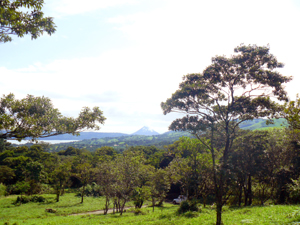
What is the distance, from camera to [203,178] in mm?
22781

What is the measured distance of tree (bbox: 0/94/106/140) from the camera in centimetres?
917

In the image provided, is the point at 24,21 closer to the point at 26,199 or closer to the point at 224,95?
the point at 224,95

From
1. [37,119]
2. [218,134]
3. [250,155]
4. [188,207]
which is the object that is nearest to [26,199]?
[188,207]

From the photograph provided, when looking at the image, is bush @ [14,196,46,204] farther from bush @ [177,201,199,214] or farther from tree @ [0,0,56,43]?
tree @ [0,0,56,43]

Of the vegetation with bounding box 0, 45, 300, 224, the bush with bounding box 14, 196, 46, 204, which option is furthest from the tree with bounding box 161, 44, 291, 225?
the bush with bounding box 14, 196, 46, 204

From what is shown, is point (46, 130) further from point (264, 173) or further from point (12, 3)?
point (264, 173)

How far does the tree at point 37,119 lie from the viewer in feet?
30.1

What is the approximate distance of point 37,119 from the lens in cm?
948

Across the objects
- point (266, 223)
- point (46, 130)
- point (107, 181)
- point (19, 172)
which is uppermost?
point (46, 130)

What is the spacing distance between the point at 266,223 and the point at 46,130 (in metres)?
14.6

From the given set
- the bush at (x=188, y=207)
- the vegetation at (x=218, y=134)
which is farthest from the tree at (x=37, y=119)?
the bush at (x=188, y=207)

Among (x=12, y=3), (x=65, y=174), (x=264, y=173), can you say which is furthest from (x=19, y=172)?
(x=264, y=173)

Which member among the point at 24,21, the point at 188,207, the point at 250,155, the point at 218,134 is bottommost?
the point at 188,207

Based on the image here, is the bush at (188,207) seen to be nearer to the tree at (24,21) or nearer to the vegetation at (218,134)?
the vegetation at (218,134)
